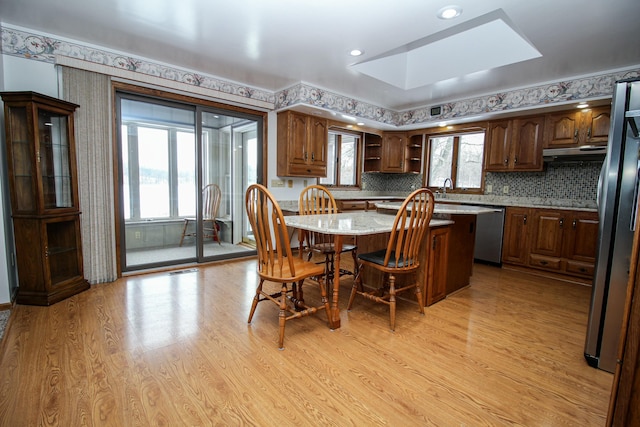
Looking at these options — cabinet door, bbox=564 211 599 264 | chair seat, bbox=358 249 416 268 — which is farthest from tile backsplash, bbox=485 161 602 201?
chair seat, bbox=358 249 416 268

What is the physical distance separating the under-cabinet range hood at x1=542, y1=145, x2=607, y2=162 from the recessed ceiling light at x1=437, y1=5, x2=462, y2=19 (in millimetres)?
2529

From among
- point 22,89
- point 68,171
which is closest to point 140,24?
point 22,89

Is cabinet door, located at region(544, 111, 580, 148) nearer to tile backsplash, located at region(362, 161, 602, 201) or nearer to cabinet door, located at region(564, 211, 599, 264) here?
tile backsplash, located at region(362, 161, 602, 201)

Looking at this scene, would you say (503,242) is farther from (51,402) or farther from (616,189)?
(51,402)

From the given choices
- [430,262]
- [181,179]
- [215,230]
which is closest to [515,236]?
[430,262]

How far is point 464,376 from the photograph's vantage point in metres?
1.71

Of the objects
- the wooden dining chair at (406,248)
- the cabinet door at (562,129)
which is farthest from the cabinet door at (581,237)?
the wooden dining chair at (406,248)

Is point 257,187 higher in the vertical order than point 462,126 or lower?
lower

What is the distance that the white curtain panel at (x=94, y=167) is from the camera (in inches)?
113

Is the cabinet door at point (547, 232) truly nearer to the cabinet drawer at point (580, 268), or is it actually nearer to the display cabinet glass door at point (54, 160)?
the cabinet drawer at point (580, 268)

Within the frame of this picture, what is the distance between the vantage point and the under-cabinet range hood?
3.48 meters

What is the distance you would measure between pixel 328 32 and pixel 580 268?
12.4 feet

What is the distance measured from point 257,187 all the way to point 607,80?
395 centimetres

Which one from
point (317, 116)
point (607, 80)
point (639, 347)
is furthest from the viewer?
point (317, 116)
